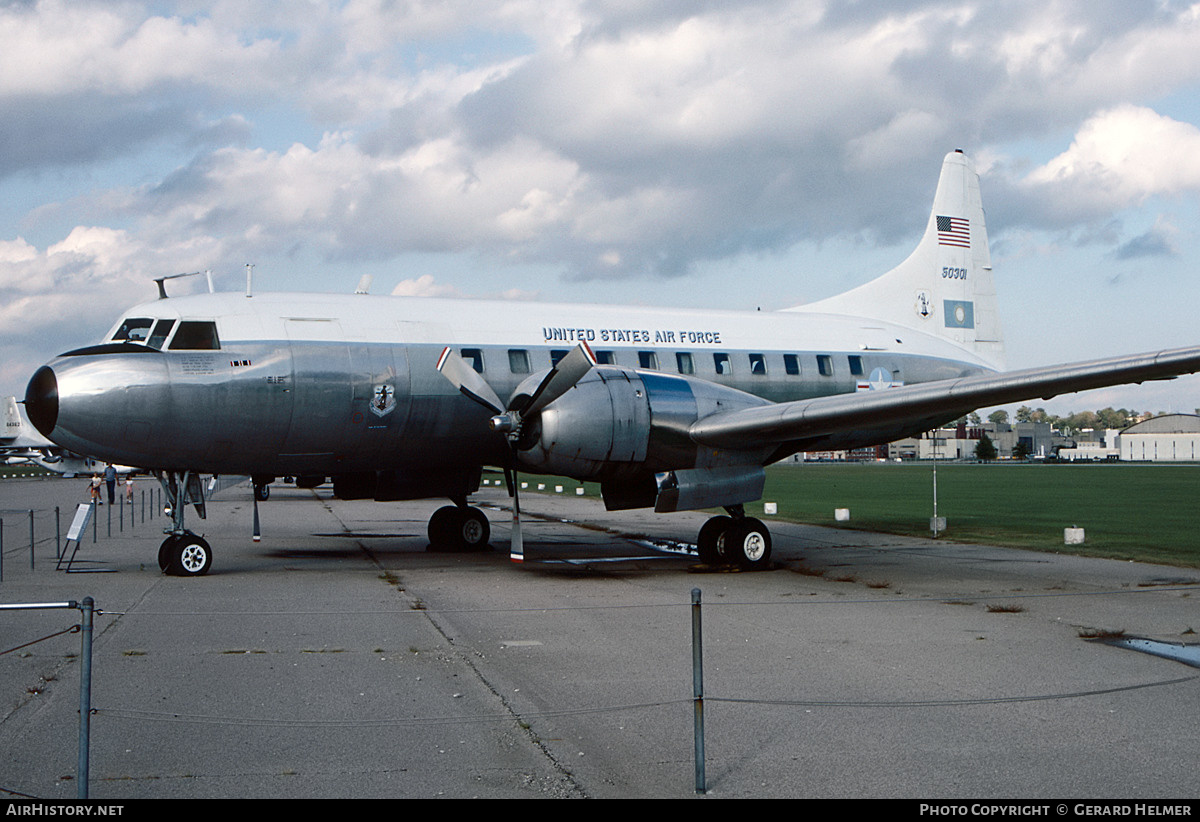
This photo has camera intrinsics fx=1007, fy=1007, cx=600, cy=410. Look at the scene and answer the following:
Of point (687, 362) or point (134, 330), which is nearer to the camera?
point (134, 330)

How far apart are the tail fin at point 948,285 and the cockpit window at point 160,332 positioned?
12.9m

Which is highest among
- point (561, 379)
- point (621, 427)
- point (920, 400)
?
point (561, 379)

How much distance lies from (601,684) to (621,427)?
22.7 ft

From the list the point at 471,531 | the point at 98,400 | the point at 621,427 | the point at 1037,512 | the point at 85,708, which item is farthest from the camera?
the point at 1037,512

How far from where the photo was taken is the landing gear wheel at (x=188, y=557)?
49.6 ft

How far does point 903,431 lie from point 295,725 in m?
14.5

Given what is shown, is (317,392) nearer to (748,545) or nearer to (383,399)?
(383,399)

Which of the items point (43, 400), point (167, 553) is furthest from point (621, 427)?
point (43, 400)

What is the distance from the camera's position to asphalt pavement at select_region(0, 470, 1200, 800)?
5.86 m

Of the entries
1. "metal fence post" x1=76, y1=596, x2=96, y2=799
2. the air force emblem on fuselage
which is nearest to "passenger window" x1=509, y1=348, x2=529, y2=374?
the air force emblem on fuselage

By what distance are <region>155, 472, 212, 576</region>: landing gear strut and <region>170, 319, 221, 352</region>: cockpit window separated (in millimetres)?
1985

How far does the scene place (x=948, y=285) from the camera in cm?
2225

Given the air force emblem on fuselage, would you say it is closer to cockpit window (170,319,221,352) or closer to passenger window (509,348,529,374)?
passenger window (509,348,529,374)
